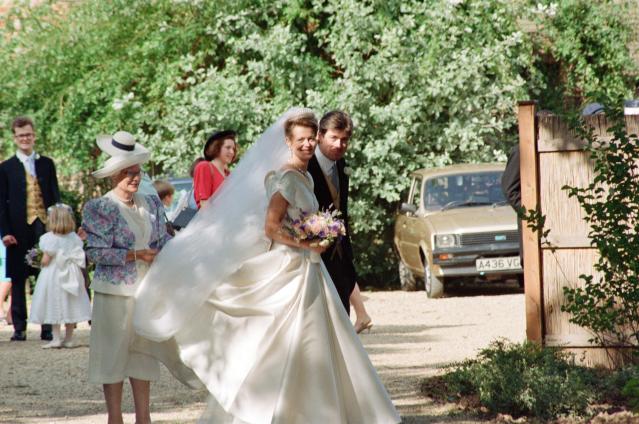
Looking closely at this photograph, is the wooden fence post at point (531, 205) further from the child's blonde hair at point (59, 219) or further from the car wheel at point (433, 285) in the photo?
the car wheel at point (433, 285)

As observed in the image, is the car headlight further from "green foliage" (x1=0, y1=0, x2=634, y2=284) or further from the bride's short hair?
the bride's short hair

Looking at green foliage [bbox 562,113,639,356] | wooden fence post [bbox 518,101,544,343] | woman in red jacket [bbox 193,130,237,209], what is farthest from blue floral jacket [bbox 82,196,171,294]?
woman in red jacket [bbox 193,130,237,209]

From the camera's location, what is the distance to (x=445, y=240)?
675 inches

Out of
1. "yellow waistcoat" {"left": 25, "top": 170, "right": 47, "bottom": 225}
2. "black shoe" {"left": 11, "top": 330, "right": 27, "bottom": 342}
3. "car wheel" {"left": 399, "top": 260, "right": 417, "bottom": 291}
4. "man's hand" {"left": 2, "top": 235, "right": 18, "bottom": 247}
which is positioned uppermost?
"yellow waistcoat" {"left": 25, "top": 170, "right": 47, "bottom": 225}

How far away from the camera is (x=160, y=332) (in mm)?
6934

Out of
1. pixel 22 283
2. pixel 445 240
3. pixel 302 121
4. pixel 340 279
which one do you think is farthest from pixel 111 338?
pixel 445 240

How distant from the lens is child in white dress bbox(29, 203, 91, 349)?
12.6 metres

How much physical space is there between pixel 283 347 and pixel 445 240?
10518 millimetres

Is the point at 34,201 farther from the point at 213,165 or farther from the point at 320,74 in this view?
the point at 320,74

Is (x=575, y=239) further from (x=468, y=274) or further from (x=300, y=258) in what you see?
(x=468, y=274)

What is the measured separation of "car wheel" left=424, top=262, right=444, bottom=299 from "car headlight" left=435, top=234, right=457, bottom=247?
46 centimetres

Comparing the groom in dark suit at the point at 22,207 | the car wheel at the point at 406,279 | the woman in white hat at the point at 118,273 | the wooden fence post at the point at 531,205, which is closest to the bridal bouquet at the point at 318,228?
the woman in white hat at the point at 118,273

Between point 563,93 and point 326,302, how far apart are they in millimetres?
17676

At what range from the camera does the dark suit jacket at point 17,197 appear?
42.9 ft
